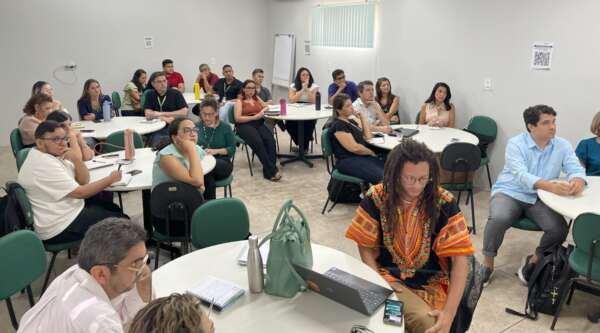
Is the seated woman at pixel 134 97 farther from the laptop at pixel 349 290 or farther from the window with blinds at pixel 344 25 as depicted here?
the laptop at pixel 349 290

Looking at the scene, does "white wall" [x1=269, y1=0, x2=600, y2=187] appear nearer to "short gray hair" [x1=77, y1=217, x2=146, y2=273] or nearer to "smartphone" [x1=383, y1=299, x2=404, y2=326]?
"smartphone" [x1=383, y1=299, x2=404, y2=326]

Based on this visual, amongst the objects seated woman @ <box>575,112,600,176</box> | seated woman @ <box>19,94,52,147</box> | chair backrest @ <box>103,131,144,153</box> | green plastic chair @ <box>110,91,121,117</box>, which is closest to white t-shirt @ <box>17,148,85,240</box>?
chair backrest @ <box>103,131,144,153</box>

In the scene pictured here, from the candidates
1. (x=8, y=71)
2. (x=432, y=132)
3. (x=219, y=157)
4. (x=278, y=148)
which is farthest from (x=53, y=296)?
(x=8, y=71)

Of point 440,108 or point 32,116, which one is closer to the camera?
point 32,116

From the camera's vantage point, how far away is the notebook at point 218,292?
178cm

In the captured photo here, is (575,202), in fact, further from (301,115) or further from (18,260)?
(301,115)

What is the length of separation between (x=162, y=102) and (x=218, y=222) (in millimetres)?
3672

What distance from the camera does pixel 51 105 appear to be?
14.9 ft

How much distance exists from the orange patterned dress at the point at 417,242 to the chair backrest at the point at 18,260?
60.0 inches

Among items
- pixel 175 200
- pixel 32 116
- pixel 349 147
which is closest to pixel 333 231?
pixel 349 147

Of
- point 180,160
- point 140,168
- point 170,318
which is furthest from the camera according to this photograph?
point 140,168

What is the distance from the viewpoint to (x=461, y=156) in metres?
4.04

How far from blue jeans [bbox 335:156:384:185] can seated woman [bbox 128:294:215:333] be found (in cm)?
317

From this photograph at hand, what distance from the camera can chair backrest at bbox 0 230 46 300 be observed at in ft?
6.75
